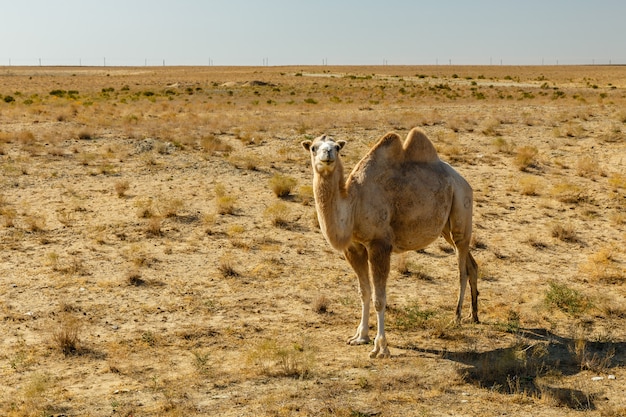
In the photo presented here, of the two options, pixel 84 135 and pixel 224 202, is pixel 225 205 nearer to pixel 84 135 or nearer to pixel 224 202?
pixel 224 202

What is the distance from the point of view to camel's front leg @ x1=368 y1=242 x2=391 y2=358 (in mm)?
7945

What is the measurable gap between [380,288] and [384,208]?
950mm

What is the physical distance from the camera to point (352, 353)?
8.12 m

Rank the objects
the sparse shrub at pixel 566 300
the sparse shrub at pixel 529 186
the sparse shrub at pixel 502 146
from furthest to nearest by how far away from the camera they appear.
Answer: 1. the sparse shrub at pixel 502 146
2. the sparse shrub at pixel 529 186
3. the sparse shrub at pixel 566 300

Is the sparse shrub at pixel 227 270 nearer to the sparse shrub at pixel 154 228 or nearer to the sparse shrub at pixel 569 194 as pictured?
the sparse shrub at pixel 154 228

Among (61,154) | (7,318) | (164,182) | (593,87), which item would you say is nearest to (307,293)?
(7,318)

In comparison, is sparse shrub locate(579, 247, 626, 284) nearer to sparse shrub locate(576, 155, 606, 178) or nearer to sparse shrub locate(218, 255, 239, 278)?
sparse shrub locate(218, 255, 239, 278)

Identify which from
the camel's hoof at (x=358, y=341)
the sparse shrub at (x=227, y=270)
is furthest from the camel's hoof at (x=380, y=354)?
the sparse shrub at (x=227, y=270)

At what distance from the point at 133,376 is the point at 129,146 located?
1510 cm

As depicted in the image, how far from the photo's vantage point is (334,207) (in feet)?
25.6

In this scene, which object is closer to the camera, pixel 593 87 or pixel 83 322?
pixel 83 322

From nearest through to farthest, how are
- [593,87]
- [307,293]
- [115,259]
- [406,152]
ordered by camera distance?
[406,152], [307,293], [115,259], [593,87]

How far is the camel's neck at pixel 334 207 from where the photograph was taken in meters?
7.73

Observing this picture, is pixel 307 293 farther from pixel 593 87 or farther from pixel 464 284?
pixel 593 87
